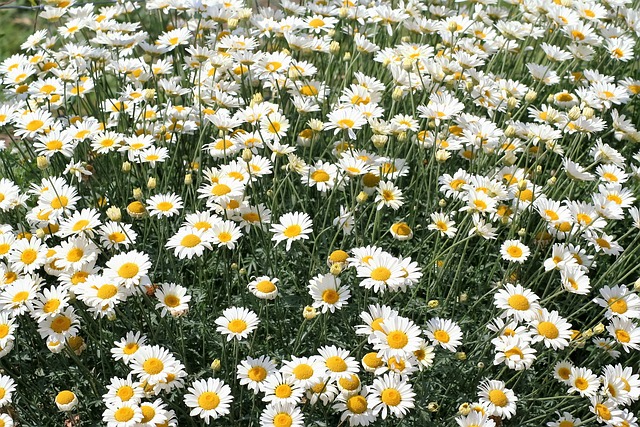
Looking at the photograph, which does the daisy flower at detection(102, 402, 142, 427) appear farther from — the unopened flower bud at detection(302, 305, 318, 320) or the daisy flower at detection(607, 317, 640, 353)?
the daisy flower at detection(607, 317, 640, 353)

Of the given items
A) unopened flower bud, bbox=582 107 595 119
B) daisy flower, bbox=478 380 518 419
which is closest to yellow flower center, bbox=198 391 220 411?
daisy flower, bbox=478 380 518 419

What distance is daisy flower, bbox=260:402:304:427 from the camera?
259 cm

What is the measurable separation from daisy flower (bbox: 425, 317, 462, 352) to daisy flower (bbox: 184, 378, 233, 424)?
32.7 inches

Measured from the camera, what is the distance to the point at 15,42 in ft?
22.5

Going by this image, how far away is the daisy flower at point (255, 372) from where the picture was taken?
8.88ft

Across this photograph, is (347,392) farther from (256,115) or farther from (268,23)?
(268,23)

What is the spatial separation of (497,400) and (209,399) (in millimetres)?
1108

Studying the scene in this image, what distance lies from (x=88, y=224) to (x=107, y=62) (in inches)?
64.7

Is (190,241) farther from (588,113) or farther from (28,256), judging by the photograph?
(588,113)

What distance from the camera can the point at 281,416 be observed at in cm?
261

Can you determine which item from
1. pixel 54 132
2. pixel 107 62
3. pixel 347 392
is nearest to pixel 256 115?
pixel 54 132

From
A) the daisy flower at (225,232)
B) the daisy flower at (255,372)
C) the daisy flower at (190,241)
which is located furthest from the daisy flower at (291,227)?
the daisy flower at (255,372)

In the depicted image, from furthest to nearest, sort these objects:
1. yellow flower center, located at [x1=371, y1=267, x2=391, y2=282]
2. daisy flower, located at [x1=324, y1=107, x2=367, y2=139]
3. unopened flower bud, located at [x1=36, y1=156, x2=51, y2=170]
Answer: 1. daisy flower, located at [x1=324, y1=107, x2=367, y2=139]
2. unopened flower bud, located at [x1=36, y1=156, x2=51, y2=170]
3. yellow flower center, located at [x1=371, y1=267, x2=391, y2=282]

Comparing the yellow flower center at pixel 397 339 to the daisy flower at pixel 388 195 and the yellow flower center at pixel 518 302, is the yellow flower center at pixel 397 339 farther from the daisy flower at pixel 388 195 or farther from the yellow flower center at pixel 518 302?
the daisy flower at pixel 388 195
